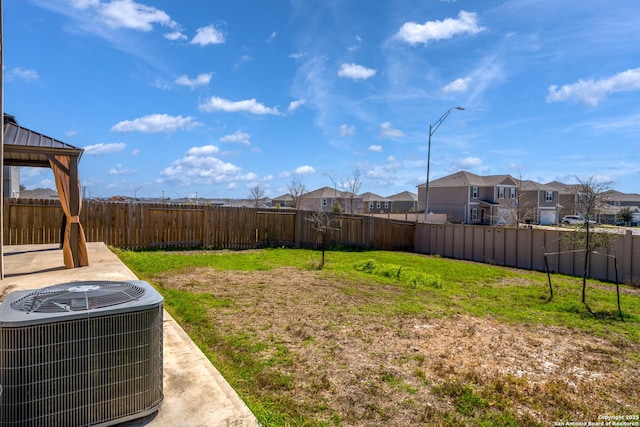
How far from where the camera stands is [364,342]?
4.67 m

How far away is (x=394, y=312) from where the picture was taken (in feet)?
20.2

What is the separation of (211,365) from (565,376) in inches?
136

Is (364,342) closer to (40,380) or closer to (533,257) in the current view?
(40,380)

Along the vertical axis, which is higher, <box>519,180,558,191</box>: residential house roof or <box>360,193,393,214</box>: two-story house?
<box>519,180,558,191</box>: residential house roof

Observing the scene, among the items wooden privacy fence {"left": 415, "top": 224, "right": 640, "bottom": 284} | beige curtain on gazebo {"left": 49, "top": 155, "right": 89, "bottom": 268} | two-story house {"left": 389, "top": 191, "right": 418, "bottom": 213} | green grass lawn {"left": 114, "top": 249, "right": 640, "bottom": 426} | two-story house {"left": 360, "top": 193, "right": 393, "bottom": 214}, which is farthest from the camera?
two-story house {"left": 389, "top": 191, "right": 418, "bottom": 213}

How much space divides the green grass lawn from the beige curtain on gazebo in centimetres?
112

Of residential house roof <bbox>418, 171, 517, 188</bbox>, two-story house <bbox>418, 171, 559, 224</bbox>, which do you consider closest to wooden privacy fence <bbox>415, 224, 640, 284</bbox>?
two-story house <bbox>418, 171, 559, 224</bbox>

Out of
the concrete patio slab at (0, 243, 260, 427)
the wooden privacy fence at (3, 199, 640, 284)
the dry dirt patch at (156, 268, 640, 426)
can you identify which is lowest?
the dry dirt patch at (156, 268, 640, 426)

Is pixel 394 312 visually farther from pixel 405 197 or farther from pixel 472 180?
pixel 405 197

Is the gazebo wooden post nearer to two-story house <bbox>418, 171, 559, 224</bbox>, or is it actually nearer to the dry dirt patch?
the dry dirt patch

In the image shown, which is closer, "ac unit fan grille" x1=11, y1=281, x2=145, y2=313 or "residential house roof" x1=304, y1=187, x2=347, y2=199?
"ac unit fan grille" x1=11, y1=281, x2=145, y2=313

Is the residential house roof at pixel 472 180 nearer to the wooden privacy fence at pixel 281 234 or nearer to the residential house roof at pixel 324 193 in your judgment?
the residential house roof at pixel 324 193

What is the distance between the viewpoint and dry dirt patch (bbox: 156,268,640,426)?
10.5 ft

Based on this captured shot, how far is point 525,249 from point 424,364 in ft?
35.8
